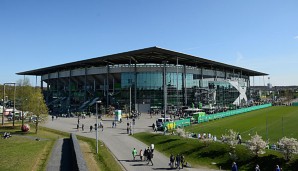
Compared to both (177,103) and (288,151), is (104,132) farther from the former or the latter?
(177,103)

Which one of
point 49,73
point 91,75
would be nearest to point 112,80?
point 91,75

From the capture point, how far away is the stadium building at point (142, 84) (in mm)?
91812

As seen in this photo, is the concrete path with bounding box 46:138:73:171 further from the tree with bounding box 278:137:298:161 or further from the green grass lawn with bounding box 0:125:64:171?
the tree with bounding box 278:137:298:161

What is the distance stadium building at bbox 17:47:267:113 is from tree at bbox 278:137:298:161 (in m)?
53.9

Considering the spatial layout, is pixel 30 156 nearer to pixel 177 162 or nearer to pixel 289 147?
pixel 177 162

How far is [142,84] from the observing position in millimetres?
92688

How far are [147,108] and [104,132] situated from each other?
45.2 metres

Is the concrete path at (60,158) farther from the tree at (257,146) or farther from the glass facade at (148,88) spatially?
the glass facade at (148,88)

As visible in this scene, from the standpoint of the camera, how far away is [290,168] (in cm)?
2500

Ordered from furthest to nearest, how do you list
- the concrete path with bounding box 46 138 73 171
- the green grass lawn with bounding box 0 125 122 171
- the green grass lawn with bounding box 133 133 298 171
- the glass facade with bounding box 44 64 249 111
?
the glass facade with bounding box 44 64 249 111
the green grass lawn with bounding box 133 133 298 171
the green grass lawn with bounding box 0 125 122 171
the concrete path with bounding box 46 138 73 171

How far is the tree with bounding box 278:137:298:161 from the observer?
83.9ft

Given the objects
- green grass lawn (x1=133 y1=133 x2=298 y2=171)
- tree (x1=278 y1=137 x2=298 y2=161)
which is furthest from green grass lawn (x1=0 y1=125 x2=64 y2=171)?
tree (x1=278 y1=137 x2=298 y2=161)

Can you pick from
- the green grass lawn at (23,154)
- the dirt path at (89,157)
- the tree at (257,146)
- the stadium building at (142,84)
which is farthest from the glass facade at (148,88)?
the tree at (257,146)

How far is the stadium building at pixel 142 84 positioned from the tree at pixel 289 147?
5391cm
